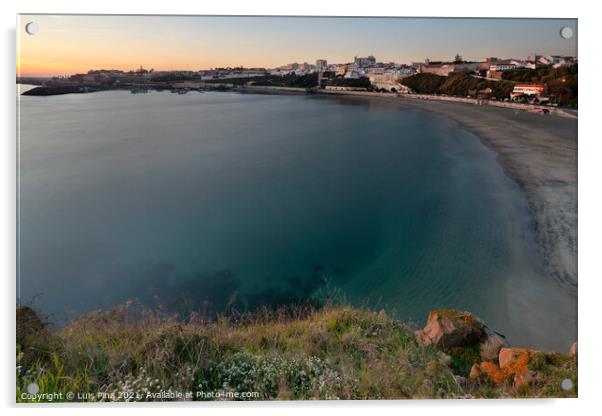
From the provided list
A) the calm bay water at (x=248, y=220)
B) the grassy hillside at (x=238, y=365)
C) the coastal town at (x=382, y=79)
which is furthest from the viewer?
the coastal town at (x=382, y=79)

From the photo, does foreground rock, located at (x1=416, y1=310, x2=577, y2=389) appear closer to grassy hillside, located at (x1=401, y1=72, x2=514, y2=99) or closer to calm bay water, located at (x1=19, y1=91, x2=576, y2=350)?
calm bay water, located at (x1=19, y1=91, x2=576, y2=350)

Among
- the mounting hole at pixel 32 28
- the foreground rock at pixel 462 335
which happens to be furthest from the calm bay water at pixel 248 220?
the mounting hole at pixel 32 28

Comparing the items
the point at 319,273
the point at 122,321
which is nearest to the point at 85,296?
the point at 122,321

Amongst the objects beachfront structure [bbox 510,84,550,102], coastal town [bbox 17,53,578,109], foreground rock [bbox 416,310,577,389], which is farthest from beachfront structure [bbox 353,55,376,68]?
foreground rock [bbox 416,310,577,389]

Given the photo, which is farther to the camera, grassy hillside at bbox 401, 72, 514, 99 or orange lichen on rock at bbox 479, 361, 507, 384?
grassy hillside at bbox 401, 72, 514, 99

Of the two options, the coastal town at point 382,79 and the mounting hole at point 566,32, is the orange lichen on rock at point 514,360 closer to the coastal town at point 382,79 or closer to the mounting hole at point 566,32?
the coastal town at point 382,79

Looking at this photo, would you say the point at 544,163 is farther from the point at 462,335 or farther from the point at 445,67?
the point at 462,335

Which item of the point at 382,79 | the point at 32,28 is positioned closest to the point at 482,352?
the point at 382,79
